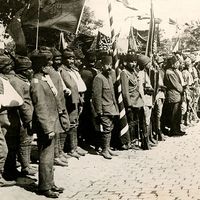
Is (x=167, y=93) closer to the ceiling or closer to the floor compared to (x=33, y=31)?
closer to the floor

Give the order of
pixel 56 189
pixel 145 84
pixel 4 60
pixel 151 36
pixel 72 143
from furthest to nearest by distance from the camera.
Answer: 1. pixel 151 36
2. pixel 145 84
3. pixel 72 143
4. pixel 4 60
5. pixel 56 189

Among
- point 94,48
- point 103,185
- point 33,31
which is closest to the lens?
point 103,185

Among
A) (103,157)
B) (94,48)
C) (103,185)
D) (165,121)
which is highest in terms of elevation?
(94,48)

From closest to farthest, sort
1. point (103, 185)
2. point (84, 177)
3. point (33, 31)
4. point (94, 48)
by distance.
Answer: point (103, 185) < point (84, 177) < point (33, 31) < point (94, 48)

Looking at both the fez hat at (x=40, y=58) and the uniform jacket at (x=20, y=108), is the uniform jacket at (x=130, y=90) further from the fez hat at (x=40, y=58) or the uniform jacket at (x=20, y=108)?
the fez hat at (x=40, y=58)

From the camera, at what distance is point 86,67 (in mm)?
10773

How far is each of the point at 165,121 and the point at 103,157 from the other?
13.8 feet

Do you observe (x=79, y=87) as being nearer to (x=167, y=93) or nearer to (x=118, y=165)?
(x=118, y=165)

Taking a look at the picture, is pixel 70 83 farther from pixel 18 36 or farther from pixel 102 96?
pixel 18 36

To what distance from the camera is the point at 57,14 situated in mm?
9633

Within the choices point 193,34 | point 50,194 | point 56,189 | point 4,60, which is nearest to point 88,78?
point 4,60

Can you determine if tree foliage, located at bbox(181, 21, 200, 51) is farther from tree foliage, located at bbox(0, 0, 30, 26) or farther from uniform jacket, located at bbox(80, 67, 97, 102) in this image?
uniform jacket, located at bbox(80, 67, 97, 102)

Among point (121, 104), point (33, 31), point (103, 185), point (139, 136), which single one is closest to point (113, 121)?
point (121, 104)

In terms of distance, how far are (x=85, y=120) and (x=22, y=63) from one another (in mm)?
3547
